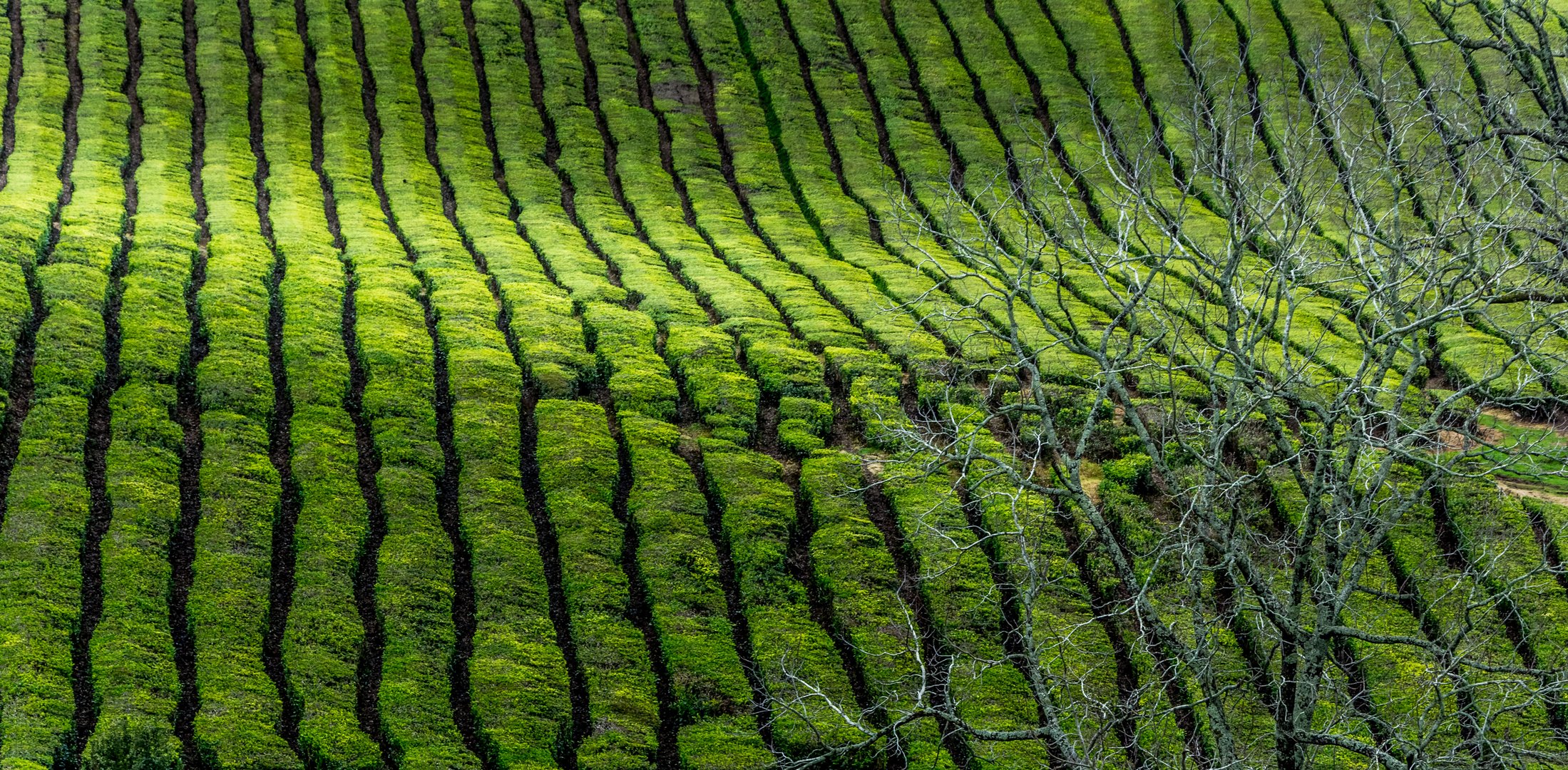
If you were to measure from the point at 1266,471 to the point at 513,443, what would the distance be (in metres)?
15.0

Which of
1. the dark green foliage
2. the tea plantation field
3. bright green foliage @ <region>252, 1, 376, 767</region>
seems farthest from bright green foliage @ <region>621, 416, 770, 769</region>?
the dark green foliage

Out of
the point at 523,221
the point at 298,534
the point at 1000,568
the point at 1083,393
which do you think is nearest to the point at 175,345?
the point at 298,534

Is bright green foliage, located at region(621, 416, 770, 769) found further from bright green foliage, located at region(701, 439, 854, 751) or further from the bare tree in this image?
the bare tree

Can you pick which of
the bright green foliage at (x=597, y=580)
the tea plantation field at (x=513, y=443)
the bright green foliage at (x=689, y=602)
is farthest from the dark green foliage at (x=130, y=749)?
the bright green foliage at (x=689, y=602)

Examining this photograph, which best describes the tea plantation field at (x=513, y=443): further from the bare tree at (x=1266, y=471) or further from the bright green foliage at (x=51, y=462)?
the bare tree at (x=1266, y=471)

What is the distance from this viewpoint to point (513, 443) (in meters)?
23.3

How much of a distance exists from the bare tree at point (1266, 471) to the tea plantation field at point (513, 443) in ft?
0.79

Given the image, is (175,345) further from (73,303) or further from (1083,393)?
(1083,393)

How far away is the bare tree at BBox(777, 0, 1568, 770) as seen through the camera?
40.3 ft

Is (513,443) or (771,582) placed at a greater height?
(513,443)

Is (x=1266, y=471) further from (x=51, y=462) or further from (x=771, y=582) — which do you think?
(x=51, y=462)

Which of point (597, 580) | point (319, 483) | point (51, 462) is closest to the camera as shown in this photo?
point (597, 580)

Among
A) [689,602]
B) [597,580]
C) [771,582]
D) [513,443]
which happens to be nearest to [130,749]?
[597,580]

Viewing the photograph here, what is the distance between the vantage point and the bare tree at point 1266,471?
40.3 ft
